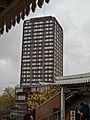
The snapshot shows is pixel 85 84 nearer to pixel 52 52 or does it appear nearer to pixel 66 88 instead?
pixel 66 88

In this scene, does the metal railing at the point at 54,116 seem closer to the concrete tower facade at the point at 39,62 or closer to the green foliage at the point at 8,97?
the green foliage at the point at 8,97

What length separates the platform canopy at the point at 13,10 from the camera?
299cm

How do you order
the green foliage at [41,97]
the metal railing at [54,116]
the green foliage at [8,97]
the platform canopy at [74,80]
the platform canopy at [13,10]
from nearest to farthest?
1. the platform canopy at [13,10]
2. the platform canopy at [74,80]
3. the metal railing at [54,116]
4. the green foliage at [41,97]
5. the green foliage at [8,97]

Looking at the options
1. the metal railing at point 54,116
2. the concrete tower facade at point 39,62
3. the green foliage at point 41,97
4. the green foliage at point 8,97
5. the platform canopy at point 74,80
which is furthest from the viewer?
the concrete tower facade at point 39,62

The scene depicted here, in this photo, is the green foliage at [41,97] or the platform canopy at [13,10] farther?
the green foliage at [41,97]

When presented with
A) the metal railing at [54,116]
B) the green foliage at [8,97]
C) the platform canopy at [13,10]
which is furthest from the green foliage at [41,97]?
the platform canopy at [13,10]

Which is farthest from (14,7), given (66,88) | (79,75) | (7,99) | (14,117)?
(7,99)

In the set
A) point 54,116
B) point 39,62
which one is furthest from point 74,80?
point 39,62

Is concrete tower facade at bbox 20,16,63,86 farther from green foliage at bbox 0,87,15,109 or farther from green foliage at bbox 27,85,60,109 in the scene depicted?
green foliage at bbox 27,85,60,109

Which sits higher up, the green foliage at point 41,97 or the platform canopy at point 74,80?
the green foliage at point 41,97

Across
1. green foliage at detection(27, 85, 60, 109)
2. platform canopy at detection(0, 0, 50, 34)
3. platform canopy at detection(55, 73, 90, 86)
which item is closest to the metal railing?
platform canopy at detection(55, 73, 90, 86)

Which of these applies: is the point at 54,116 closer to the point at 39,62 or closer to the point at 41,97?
the point at 41,97

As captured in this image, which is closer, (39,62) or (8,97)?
(8,97)

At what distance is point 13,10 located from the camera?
3297 mm
